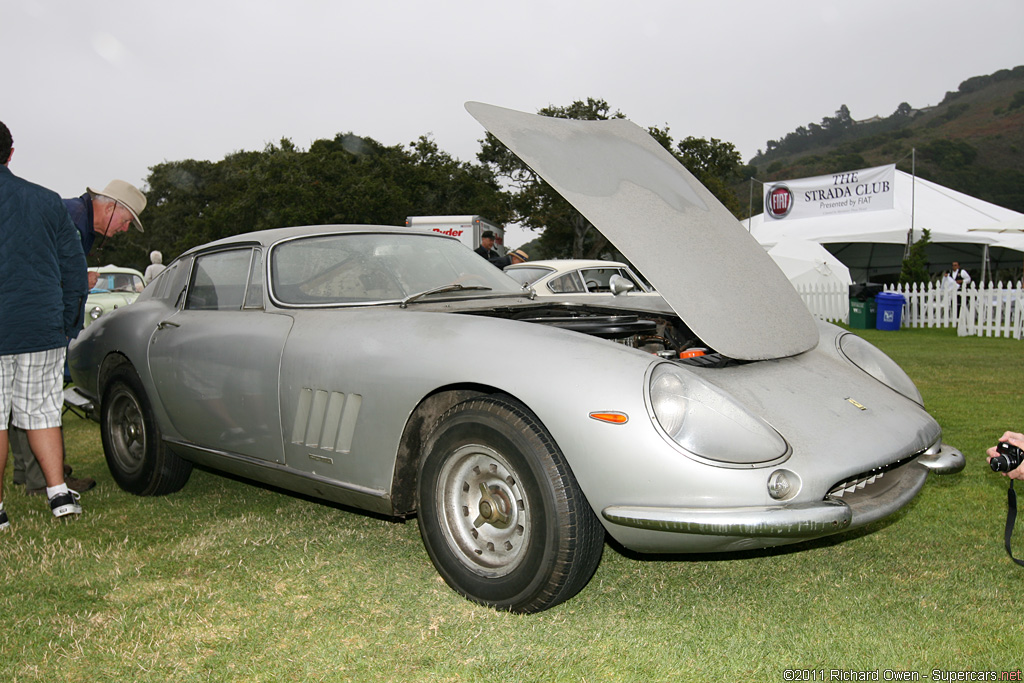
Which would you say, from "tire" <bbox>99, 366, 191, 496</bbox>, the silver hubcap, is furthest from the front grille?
"tire" <bbox>99, 366, 191, 496</bbox>

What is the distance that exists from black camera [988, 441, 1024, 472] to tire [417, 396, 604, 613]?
1329 mm

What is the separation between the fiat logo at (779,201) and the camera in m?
25.5

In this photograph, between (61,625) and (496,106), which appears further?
(496,106)

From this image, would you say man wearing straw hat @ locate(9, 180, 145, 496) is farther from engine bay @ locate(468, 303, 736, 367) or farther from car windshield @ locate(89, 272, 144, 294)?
car windshield @ locate(89, 272, 144, 294)

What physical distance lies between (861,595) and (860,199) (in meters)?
24.6

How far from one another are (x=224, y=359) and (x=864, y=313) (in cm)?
Result: 1649

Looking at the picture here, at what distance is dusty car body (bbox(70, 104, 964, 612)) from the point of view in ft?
7.46

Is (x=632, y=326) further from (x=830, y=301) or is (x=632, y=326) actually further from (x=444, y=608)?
(x=830, y=301)

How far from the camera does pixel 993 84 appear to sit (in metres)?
114

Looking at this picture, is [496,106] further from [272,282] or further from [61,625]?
[61,625]

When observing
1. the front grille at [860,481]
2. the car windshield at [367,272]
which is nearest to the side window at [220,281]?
the car windshield at [367,272]

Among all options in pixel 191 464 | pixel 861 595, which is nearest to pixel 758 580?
pixel 861 595

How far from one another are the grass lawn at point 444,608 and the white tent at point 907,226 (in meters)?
22.5

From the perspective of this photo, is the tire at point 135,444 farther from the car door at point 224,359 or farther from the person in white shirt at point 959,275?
the person in white shirt at point 959,275
